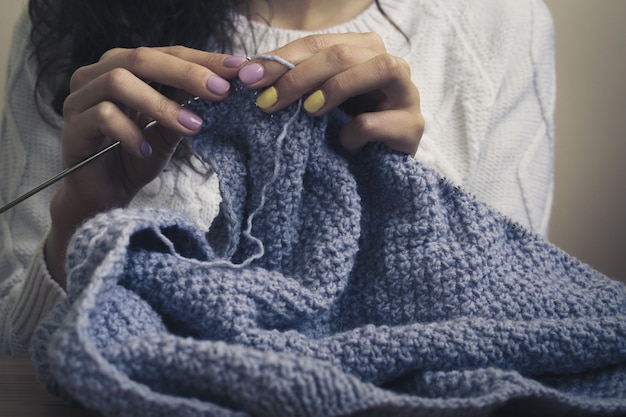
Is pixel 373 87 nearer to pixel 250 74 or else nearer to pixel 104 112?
pixel 250 74

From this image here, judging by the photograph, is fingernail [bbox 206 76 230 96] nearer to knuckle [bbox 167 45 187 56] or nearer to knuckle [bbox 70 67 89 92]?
knuckle [bbox 167 45 187 56]

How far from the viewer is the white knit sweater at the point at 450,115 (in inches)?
31.8

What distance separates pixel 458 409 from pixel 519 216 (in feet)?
1.94

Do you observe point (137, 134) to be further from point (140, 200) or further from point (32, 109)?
point (32, 109)

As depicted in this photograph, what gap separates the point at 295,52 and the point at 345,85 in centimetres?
6

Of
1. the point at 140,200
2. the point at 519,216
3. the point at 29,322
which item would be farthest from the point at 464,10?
the point at 29,322

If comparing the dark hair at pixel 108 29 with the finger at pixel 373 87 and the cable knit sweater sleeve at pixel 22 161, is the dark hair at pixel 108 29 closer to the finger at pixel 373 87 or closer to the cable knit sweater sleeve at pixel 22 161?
the cable knit sweater sleeve at pixel 22 161

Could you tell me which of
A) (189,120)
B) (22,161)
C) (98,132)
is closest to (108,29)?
(22,161)

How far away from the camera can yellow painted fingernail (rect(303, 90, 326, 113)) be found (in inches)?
17.5

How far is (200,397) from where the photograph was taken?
320 millimetres

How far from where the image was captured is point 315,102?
17.5 inches

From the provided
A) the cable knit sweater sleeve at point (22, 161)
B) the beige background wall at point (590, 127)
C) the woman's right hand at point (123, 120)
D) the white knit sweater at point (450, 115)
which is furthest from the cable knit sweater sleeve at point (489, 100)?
the cable knit sweater sleeve at point (22, 161)

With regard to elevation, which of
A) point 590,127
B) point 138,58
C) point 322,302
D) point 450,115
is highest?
point 138,58

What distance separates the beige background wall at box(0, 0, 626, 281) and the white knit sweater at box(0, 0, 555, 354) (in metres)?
0.12
